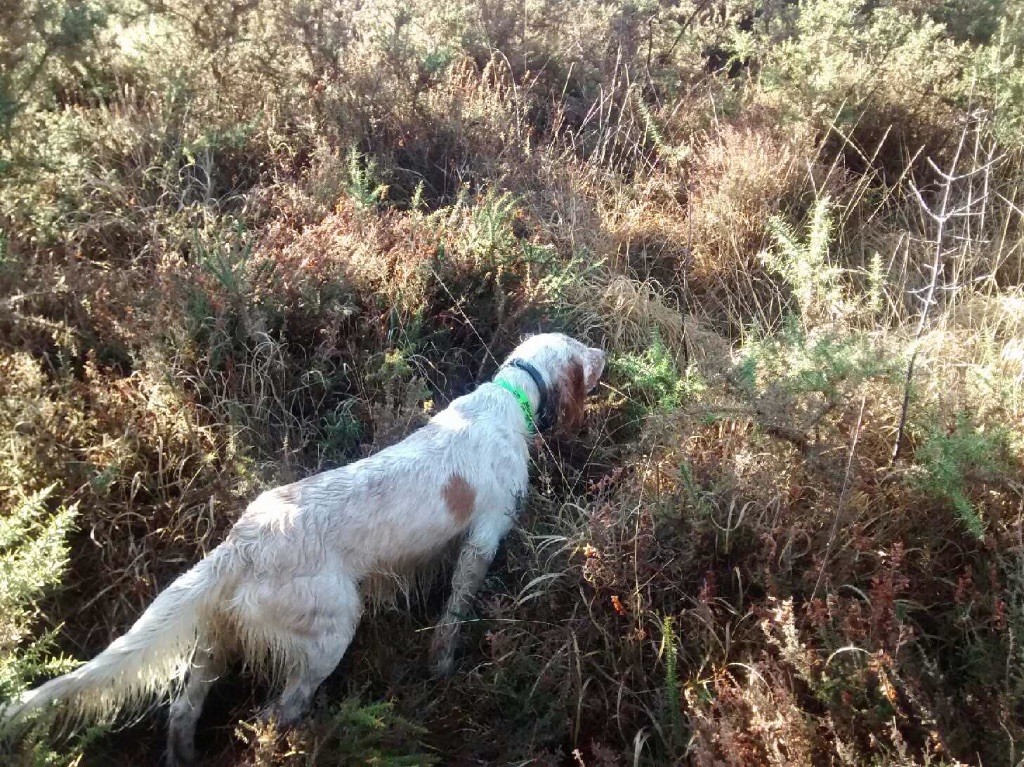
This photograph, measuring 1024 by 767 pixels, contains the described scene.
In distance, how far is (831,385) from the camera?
2.67 m

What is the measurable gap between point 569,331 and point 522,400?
1.01m

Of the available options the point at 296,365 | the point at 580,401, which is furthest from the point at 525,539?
the point at 296,365

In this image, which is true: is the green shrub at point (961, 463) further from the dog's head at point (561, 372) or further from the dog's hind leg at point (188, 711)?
the dog's hind leg at point (188, 711)

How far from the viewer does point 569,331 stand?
4020mm

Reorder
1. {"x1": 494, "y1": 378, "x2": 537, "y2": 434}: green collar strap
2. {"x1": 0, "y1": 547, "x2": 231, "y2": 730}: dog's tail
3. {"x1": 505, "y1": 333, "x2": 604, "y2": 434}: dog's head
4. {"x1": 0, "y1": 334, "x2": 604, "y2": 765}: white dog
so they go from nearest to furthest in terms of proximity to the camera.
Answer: {"x1": 0, "y1": 547, "x2": 231, "y2": 730}: dog's tail
{"x1": 0, "y1": 334, "x2": 604, "y2": 765}: white dog
{"x1": 494, "y1": 378, "x2": 537, "y2": 434}: green collar strap
{"x1": 505, "y1": 333, "x2": 604, "y2": 434}: dog's head

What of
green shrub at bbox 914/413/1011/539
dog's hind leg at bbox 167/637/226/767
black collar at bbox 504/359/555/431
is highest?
green shrub at bbox 914/413/1011/539

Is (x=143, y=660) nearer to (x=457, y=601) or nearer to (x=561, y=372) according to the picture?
(x=457, y=601)

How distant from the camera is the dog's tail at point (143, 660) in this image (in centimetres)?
193

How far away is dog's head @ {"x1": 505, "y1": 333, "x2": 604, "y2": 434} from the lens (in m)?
3.24

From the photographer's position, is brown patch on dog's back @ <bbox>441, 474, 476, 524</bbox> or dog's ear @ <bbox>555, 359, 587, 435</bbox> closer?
brown patch on dog's back @ <bbox>441, 474, 476, 524</bbox>

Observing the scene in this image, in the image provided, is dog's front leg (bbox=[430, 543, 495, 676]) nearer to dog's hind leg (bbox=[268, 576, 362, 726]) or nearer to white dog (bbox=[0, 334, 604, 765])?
white dog (bbox=[0, 334, 604, 765])

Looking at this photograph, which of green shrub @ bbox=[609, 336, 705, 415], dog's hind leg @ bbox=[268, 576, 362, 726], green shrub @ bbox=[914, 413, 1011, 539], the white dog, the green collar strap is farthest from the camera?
green shrub @ bbox=[609, 336, 705, 415]

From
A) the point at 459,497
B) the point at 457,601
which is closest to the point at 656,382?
the point at 459,497

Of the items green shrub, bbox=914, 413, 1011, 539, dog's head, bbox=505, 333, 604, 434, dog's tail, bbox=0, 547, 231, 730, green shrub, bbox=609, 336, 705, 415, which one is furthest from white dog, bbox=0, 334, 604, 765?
green shrub, bbox=914, 413, 1011, 539
